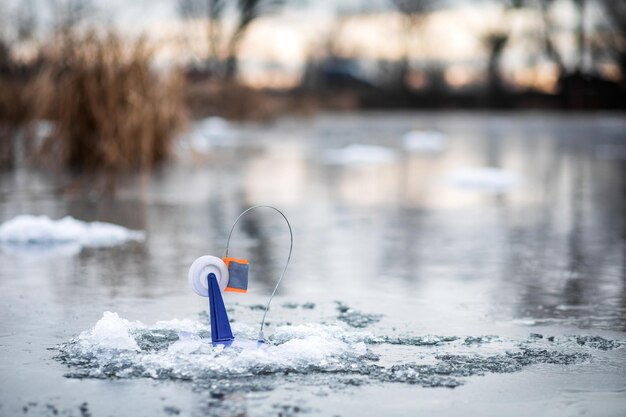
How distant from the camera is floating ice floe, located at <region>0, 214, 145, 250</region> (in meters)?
6.46

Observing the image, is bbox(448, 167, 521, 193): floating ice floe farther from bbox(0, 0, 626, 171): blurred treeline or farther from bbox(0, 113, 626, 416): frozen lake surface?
bbox(0, 0, 626, 171): blurred treeline

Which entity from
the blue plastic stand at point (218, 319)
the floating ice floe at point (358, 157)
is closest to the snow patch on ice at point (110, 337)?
the blue plastic stand at point (218, 319)

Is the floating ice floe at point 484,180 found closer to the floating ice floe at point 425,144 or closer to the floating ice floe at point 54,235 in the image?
the floating ice floe at point 54,235

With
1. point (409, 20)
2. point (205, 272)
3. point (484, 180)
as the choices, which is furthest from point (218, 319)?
point (409, 20)

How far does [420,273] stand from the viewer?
5.56m

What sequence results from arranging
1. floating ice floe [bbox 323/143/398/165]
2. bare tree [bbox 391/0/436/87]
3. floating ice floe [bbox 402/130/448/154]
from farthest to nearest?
1. bare tree [bbox 391/0/436/87]
2. floating ice floe [bbox 402/130/448/154]
3. floating ice floe [bbox 323/143/398/165]

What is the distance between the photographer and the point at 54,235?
257 inches

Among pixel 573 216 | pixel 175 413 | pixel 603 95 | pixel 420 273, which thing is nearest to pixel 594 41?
pixel 603 95

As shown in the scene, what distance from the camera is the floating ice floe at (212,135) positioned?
16.9 meters

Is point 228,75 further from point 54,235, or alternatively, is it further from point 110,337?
point 110,337

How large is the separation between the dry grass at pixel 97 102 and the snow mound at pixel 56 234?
520cm

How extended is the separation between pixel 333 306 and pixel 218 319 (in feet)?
3.12

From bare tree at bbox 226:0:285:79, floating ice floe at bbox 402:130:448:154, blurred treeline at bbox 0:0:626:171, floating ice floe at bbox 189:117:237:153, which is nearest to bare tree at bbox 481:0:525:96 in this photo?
blurred treeline at bbox 0:0:626:171

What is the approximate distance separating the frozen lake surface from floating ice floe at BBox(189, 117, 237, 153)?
5.54 m
